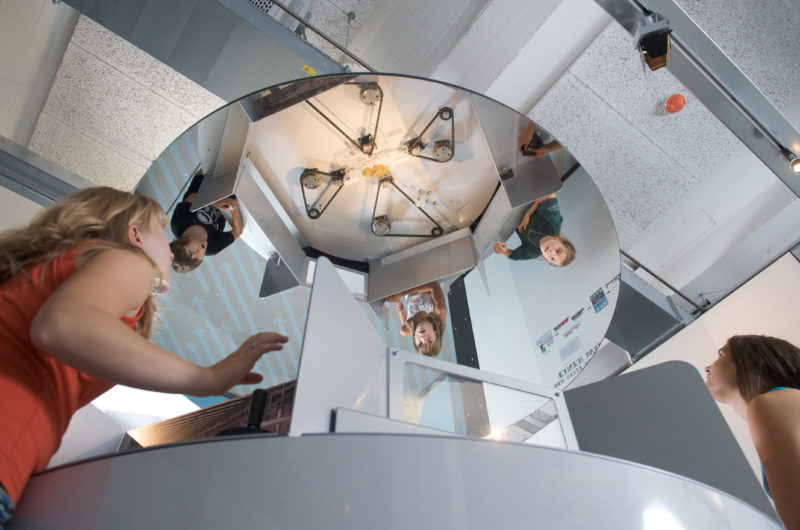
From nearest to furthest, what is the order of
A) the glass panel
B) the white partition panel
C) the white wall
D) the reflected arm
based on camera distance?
1. the white partition panel
2. the glass panel
3. the reflected arm
4. the white wall

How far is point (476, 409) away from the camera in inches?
39.8

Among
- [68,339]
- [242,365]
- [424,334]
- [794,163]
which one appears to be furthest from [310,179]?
[794,163]

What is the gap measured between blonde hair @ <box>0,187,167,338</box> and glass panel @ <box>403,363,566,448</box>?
1.42ft

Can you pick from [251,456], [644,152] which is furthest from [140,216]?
[644,152]

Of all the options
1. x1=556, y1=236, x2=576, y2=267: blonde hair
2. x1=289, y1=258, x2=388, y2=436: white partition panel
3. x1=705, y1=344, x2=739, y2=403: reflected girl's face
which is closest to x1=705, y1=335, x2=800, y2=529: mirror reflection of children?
x1=705, y1=344, x2=739, y2=403: reflected girl's face

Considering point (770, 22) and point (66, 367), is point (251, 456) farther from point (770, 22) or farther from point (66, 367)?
point (770, 22)

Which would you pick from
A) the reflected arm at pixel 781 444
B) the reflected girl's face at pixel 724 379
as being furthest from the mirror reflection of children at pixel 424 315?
the reflected girl's face at pixel 724 379

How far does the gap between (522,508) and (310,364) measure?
262mm

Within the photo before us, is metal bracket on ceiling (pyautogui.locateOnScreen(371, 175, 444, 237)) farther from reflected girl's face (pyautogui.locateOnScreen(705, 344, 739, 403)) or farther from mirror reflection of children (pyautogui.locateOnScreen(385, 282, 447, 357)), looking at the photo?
reflected girl's face (pyautogui.locateOnScreen(705, 344, 739, 403))

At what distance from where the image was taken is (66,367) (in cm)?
71

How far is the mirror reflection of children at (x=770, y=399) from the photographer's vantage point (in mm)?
1038

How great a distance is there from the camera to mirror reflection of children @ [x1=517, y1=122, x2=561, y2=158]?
1.17 meters

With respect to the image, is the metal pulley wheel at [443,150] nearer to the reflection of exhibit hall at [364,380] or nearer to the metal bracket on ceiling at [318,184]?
the metal bracket on ceiling at [318,184]

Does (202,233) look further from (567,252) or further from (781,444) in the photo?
(781,444)
